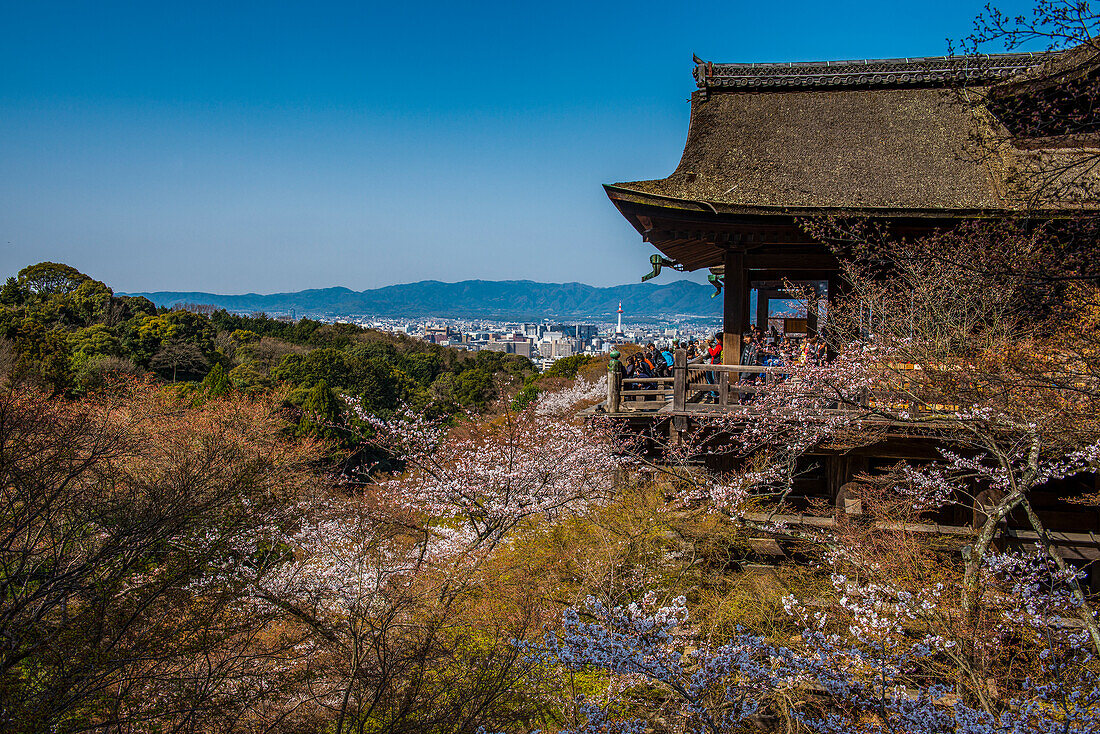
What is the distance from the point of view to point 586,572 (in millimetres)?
7711

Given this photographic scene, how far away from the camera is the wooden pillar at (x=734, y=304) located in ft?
29.7

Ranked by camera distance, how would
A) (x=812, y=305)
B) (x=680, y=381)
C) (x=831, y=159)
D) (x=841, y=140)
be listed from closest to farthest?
(x=680, y=381) → (x=812, y=305) → (x=831, y=159) → (x=841, y=140)

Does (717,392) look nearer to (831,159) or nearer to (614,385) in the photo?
(614,385)

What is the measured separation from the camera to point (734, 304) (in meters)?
9.20

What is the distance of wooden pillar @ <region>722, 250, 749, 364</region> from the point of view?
9.06 metres

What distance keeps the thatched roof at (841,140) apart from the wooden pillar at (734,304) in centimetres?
91

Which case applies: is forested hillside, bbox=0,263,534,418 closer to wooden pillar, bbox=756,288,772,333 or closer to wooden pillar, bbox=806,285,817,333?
wooden pillar, bbox=756,288,772,333

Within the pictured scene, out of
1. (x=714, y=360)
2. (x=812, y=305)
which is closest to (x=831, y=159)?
(x=812, y=305)

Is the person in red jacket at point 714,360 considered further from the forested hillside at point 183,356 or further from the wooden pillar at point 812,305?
the forested hillside at point 183,356

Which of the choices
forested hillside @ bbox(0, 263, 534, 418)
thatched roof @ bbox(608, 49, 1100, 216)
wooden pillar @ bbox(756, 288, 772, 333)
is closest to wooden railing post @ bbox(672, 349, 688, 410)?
thatched roof @ bbox(608, 49, 1100, 216)

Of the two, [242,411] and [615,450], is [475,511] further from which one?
[242,411]

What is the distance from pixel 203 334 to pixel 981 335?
39.8m

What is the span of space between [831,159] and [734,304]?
282cm

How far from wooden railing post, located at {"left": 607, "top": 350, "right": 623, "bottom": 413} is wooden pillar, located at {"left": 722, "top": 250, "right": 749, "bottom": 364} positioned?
1.61m
